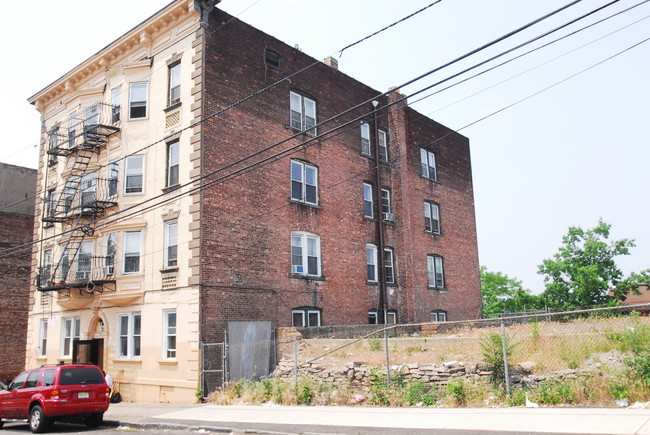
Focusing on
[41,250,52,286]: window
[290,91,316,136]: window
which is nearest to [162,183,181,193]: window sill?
[290,91,316,136]: window

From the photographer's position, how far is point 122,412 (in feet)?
58.1

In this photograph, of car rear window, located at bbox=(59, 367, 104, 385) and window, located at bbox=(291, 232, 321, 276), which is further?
window, located at bbox=(291, 232, 321, 276)

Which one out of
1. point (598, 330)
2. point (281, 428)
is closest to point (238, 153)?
point (281, 428)

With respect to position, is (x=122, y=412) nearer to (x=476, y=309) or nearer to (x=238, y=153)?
(x=238, y=153)

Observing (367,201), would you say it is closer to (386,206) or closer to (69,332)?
(386,206)

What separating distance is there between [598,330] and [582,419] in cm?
530

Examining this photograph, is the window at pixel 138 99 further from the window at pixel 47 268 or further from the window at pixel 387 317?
the window at pixel 387 317

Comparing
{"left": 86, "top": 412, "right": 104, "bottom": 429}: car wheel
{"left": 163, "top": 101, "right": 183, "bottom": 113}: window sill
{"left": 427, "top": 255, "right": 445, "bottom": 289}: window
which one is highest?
{"left": 163, "top": 101, "right": 183, "bottom": 113}: window sill

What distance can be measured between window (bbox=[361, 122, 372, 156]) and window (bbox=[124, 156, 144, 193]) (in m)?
10.7

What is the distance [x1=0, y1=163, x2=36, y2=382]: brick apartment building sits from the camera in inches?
1243

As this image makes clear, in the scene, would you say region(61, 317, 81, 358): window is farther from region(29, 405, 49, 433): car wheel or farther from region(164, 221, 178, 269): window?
region(29, 405, 49, 433): car wheel

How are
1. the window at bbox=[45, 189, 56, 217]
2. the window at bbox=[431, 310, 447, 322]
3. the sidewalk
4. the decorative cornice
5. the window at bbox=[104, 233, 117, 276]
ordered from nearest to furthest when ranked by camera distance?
1. the sidewalk
2. the decorative cornice
3. the window at bbox=[104, 233, 117, 276]
4. the window at bbox=[45, 189, 56, 217]
5. the window at bbox=[431, 310, 447, 322]

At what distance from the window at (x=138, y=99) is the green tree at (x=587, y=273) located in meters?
38.4

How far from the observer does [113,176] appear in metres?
23.5
